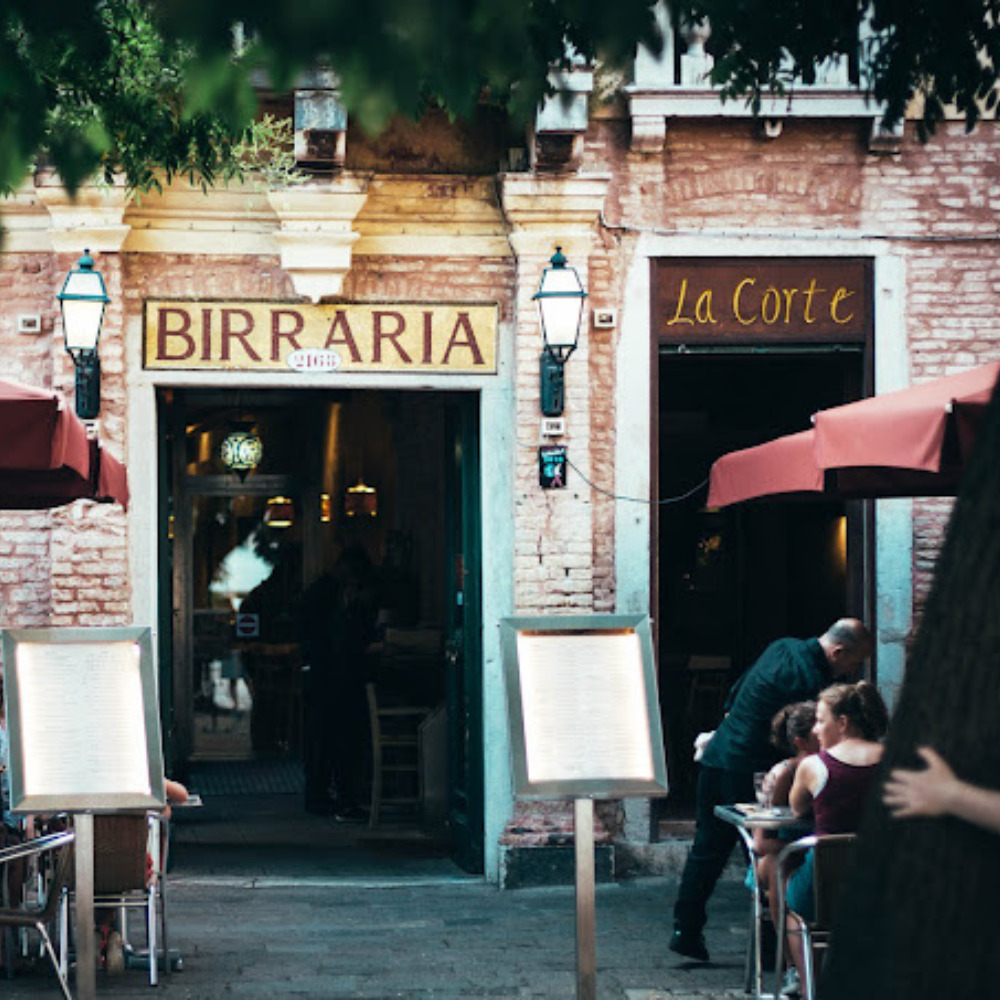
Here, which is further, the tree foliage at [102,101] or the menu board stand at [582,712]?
the menu board stand at [582,712]

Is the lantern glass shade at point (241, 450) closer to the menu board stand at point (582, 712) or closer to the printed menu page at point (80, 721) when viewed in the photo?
the printed menu page at point (80, 721)

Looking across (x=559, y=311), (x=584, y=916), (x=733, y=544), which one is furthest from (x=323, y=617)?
(x=584, y=916)

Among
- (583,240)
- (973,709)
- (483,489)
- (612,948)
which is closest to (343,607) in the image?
(483,489)

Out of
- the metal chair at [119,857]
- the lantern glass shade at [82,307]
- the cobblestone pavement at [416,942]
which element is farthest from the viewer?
the lantern glass shade at [82,307]

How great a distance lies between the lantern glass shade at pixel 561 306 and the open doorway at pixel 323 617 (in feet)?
3.14

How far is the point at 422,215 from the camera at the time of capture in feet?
35.4

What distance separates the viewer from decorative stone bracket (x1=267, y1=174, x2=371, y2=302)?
1043 cm

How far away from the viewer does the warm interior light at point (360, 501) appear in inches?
647

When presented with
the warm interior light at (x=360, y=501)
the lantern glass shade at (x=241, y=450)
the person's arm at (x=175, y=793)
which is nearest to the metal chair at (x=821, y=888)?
the person's arm at (x=175, y=793)

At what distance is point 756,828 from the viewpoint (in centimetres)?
732

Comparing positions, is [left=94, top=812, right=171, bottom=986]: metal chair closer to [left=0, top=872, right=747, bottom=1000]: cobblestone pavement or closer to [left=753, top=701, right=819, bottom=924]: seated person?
[left=0, top=872, right=747, bottom=1000]: cobblestone pavement

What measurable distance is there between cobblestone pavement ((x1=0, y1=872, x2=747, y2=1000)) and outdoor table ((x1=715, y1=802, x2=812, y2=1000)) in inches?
Result: 6.5

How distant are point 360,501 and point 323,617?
3.22m

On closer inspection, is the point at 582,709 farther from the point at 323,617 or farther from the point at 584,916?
the point at 323,617
